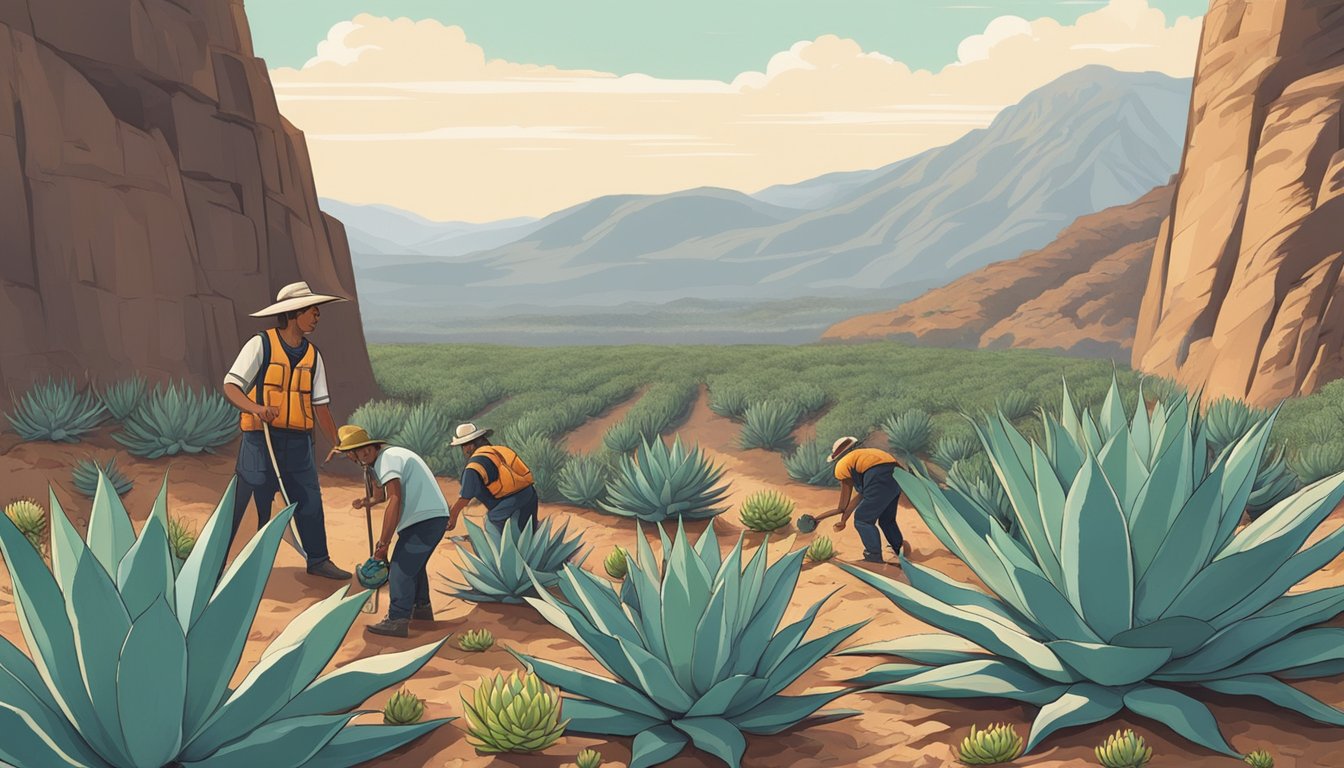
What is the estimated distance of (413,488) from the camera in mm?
5832

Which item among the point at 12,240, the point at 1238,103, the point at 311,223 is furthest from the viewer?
the point at 1238,103

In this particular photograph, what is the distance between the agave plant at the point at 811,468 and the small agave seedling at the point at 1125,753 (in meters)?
8.11

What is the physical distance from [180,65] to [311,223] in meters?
2.58

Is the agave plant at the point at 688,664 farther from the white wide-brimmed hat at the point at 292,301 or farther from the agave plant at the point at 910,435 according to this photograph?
the agave plant at the point at 910,435

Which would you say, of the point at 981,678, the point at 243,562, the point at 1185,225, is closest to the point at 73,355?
the point at 243,562

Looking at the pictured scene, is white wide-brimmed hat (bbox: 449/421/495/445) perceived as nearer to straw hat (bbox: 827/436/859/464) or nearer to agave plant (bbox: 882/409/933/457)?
straw hat (bbox: 827/436/859/464)

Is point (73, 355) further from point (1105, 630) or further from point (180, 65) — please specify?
point (1105, 630)

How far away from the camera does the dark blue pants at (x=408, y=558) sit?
5.93 metres

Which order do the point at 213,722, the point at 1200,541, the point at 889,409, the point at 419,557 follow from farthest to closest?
the point at 889,409 < the point at 419,557 < the point at 1200,541 < the point at 213,722

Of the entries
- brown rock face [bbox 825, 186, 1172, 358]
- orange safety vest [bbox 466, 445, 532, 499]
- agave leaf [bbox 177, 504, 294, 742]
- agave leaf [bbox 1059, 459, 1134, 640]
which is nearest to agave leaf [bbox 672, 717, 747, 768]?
agave leaf [bbox 1059, 459, 1134, 640]

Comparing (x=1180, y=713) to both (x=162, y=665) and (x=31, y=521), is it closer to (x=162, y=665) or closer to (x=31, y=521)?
(x=162, y=665)

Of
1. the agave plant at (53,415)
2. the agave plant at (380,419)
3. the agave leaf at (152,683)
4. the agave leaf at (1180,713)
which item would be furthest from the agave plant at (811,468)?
the agave leaf at (152,683)

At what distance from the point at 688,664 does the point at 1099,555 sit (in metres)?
1.76

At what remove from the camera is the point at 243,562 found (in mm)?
3928
